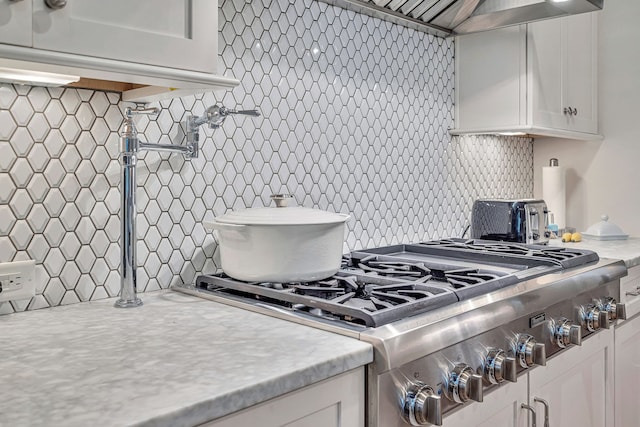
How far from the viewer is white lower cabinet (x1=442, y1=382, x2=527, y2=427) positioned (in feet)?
3.87

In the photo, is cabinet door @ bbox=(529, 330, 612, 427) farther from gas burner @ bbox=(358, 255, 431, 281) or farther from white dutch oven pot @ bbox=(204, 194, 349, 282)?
white dutch oven pot @ bbox=(204, 194, 349, 282)

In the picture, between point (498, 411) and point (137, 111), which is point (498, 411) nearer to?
point (498, 411)

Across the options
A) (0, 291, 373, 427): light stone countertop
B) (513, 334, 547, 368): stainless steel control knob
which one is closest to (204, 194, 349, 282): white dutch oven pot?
(0, 291, 373, 427): light stone countertop

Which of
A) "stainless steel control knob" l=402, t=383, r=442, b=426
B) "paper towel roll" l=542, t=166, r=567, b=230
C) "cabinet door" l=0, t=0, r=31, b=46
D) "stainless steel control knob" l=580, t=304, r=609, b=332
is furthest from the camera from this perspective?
"paper towel roll" l=542, t=166, r=567, b=230

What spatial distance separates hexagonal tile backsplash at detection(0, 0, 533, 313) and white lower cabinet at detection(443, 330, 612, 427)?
77 cm

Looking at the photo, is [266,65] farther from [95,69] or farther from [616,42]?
[616,42]

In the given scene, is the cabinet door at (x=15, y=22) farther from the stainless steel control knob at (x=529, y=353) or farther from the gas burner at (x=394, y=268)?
the stainless steel control knob at (x=529, y=353)

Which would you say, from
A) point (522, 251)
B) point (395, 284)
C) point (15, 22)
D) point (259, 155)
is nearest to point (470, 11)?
point (522, 251)

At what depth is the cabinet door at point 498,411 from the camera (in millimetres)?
1180

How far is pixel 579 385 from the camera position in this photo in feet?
5.46

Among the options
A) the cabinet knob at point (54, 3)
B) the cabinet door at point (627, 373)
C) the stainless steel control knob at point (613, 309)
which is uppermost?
the cabinet knob at point (54, 3)

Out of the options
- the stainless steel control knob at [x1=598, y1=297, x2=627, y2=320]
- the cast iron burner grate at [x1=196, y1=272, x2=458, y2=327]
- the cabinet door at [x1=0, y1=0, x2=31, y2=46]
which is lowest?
the stainless steel control knob at [x1=598, y1=297, x2=627, y2=320]

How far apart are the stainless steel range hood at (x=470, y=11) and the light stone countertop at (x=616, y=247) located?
91cm

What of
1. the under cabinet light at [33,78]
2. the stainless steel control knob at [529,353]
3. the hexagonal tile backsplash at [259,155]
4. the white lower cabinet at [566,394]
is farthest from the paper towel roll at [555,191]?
the under cabinet light at [33,78]
